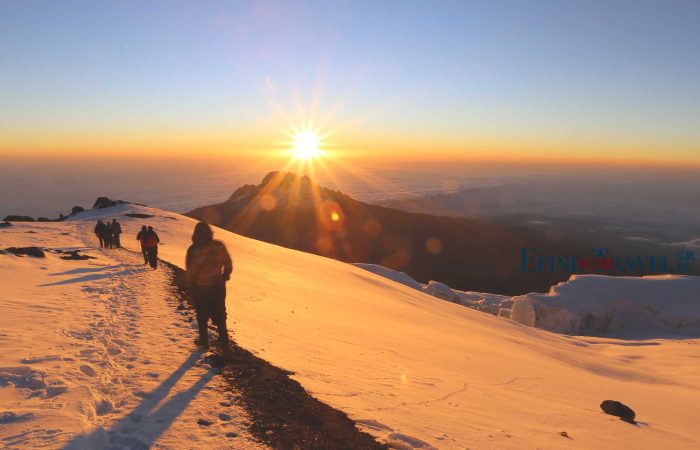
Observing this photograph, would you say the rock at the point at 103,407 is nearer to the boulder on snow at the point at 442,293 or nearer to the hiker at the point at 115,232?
the hiker at the point at 115,232

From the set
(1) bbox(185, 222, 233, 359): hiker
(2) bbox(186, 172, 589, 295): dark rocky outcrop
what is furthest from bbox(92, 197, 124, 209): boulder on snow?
(1) bbox(185, 222, 233, 359): hiker

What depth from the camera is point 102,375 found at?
5.40 meters

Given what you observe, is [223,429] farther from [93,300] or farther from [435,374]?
[93,300]

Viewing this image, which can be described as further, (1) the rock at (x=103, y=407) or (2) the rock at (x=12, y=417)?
(1) the rock at (x=103, y=407)

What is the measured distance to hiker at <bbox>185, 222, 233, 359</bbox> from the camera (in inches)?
247

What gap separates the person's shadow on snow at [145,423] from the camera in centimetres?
382

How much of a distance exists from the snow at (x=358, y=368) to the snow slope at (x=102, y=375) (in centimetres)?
3

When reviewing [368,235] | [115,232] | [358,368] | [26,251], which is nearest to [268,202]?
[368,235]

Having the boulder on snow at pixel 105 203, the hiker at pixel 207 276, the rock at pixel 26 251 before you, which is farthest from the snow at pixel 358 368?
the boulder on snow at pixel 105 203

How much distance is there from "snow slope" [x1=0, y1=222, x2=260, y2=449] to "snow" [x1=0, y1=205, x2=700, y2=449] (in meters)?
0.03

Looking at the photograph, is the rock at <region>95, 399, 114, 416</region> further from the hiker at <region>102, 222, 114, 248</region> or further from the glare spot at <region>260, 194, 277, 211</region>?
the glare spot at <region>260, 194, 277, 211</region>

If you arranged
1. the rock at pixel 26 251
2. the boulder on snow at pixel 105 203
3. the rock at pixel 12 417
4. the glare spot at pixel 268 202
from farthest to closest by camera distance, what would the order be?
the glare spot at pixel 268 202
the boulder on snow at pixel 105 203
the rock at pixel 26 251
the rock at pixel 12 417

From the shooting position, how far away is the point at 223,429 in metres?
4.31

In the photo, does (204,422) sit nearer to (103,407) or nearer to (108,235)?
(103,407)
